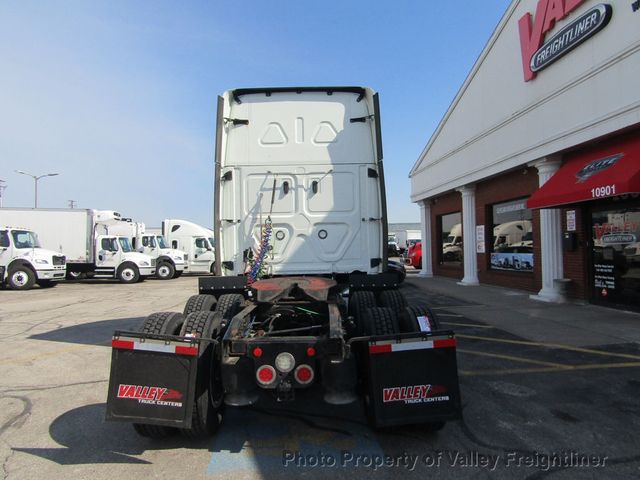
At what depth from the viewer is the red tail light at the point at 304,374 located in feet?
11.0

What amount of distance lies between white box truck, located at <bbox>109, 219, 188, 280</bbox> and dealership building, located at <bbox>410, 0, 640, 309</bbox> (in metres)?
15.6

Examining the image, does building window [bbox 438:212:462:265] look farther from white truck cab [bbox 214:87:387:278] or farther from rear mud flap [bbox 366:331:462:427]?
rear mud flap [bbox 366:331:462:427]

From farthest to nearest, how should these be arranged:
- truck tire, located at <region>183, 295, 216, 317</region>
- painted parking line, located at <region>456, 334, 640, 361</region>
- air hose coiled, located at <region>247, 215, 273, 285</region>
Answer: painted parking line, located at <region>456, 334, 640, 361</region>
air hose coiled, located at <region>247, 215, 273, 285</region>
truck tire, located at <region>183, 295, 216, 317</region>

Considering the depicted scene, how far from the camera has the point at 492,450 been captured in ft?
11.5

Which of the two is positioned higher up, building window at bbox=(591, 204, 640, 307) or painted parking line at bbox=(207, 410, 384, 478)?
building window at bbox=(591, 204, 640, 307)

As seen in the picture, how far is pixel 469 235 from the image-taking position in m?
16.2

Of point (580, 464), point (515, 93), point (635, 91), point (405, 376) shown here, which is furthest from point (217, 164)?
point (515, 93)

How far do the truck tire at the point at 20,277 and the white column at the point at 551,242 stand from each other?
1961 cm

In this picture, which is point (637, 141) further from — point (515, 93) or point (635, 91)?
point (515, 93)

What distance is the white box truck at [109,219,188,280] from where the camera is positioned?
24.3 m

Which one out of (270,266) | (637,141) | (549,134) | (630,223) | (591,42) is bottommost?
(270,266)

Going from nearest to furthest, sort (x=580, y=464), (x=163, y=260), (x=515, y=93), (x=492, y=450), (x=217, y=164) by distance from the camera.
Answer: (x=580, y=464), (x=492, y=450), (x=217, y=164), (x=515, y=93), (x=163, y=260)

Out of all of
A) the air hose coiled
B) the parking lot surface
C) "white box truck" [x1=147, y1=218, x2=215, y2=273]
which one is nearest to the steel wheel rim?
"white box truck" [x1=147, y1=218, x2=215, y2=273]

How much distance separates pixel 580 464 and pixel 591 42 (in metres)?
9.66
